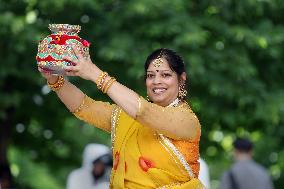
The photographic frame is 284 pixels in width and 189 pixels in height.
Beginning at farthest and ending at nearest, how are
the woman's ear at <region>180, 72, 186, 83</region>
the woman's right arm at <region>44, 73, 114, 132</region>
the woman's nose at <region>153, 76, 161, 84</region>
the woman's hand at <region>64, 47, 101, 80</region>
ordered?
1. the woman's right arm at <region>44, 73, 114, 132</region>
2. the woman's ear at <region>180, 72, 186, 83</region>
3. the woman's nose at <region>153, 76, 161, 84</region>
4. the woman's hand at <region>64, 47, 101, 80</region>

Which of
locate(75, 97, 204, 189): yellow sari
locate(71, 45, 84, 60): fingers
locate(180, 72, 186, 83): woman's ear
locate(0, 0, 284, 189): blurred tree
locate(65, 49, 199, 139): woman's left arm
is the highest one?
locate(0, 0, 284, 189): blurred tree

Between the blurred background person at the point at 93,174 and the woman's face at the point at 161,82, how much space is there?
3695 mm

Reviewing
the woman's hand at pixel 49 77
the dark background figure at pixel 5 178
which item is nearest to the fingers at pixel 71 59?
the woman's hand at pixel 49 77

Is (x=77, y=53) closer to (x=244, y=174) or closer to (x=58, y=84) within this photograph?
(x=58, y=84)

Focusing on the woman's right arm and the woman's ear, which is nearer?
Answer: the woman's ear

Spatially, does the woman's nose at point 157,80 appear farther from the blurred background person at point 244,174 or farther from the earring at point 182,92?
the blurred background person at point 244,174

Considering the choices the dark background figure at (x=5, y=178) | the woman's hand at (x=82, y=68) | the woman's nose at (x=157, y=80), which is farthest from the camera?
the dark background figure at (x=5, y=178)

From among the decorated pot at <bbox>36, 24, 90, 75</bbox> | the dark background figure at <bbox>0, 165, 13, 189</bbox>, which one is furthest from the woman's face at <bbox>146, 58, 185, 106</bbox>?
→ the dark background figure at <bbox>0, 165, 13, 189</bbox>

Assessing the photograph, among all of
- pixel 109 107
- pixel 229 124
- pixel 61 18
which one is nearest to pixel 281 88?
pixel 229 124

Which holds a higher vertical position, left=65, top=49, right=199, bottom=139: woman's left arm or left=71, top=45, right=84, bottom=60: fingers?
left=71, top=45, right=84, bottom=60: fingers

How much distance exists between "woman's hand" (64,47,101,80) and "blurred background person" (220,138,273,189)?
13.6 ft

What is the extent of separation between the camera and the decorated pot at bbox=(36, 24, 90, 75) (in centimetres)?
483

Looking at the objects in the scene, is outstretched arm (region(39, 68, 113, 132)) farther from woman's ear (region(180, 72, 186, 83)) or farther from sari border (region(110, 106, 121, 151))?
woman's ear (region(180, 72, 186, 83))

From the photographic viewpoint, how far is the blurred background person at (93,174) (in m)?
8.70
